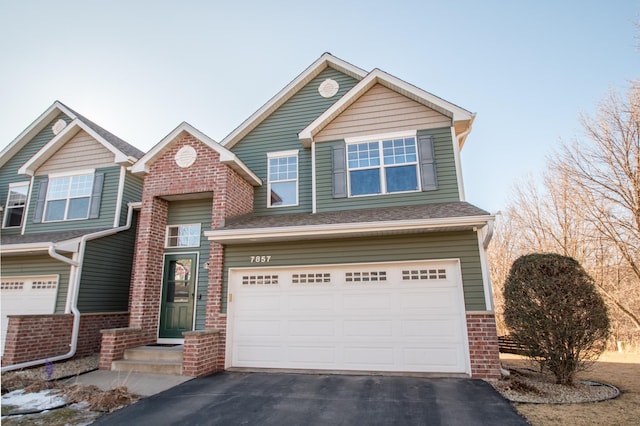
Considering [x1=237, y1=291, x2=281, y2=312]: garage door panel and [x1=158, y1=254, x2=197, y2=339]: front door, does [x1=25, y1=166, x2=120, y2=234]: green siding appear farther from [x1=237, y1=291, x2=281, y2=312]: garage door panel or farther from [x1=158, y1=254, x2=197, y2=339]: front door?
[x1=237, y1=291, x2=281, y2=312]: garage door panel

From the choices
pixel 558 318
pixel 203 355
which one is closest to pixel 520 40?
pixel 558 318

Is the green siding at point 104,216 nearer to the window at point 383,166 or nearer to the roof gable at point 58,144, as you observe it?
the roof gable at point 58,144

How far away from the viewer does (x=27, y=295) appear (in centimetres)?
970

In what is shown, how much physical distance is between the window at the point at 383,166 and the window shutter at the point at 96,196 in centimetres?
796

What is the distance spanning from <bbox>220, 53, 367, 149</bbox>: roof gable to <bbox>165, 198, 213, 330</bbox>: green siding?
2181mm

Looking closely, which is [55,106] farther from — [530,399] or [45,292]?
[530,399]

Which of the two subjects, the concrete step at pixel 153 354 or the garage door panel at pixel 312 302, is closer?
the concrete step at pixel 153 354

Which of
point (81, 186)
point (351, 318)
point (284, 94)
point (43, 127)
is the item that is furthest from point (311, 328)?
point (43, 127)

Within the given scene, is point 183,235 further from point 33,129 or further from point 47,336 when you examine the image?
point 33,129

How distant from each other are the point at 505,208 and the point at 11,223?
2174 centimetres

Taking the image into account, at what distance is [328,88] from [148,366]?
8.56 m

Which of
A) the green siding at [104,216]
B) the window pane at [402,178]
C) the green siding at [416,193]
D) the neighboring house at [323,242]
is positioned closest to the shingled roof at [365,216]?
the neighboring house at [323,242]

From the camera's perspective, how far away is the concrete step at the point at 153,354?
7.12 m

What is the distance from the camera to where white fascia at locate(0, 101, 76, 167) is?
1227 cm
